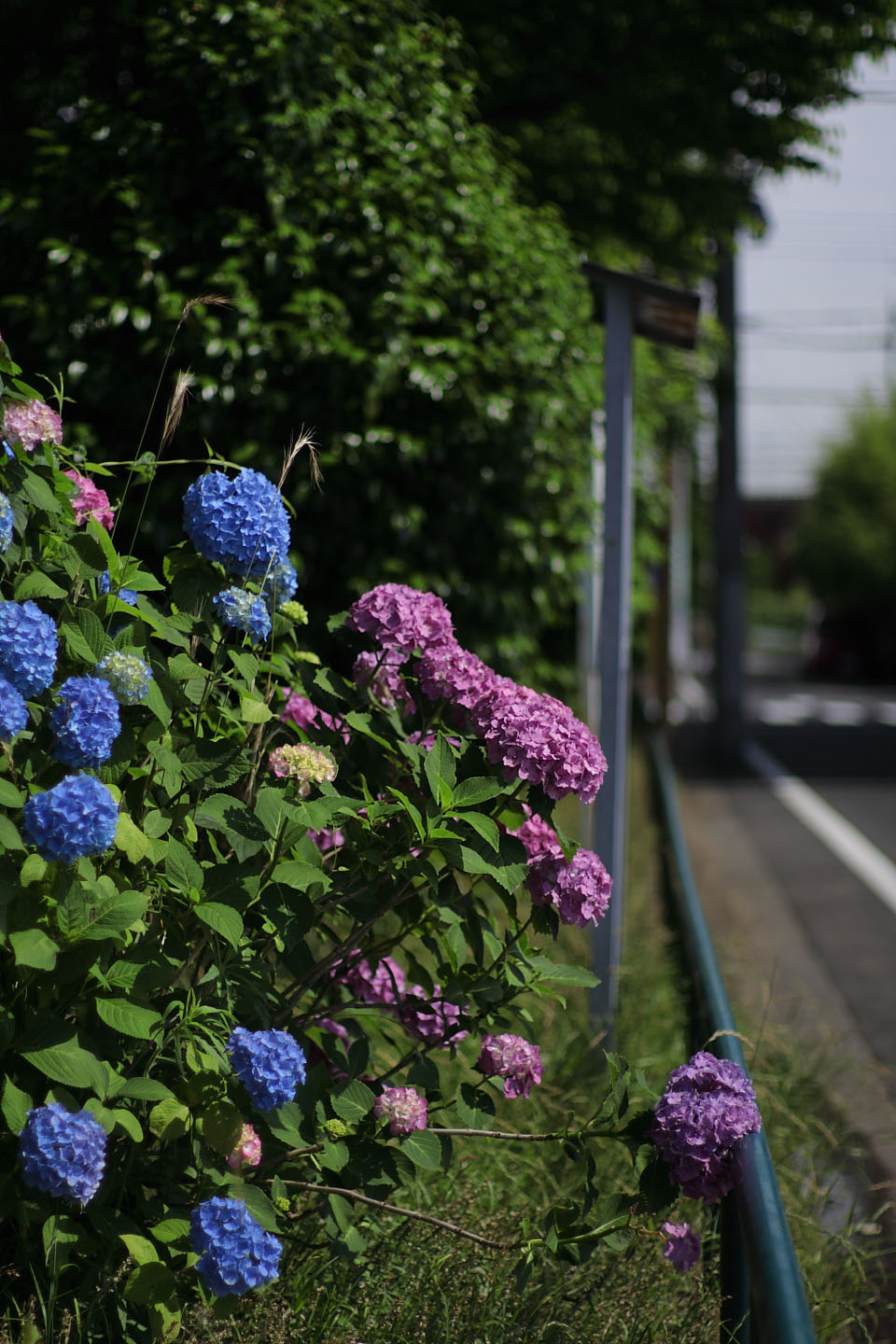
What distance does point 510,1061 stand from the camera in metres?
2.46

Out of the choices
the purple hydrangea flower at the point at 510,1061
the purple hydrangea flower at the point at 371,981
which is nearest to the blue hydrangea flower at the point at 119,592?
the purple hydrangea flower at the point at 371,981

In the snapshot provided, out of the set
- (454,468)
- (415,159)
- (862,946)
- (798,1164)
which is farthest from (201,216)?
(862,946)

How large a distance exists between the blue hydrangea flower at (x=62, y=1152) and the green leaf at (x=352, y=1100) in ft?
1.54

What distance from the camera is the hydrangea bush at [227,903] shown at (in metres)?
1.95

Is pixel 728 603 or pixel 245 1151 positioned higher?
pixel 728 603

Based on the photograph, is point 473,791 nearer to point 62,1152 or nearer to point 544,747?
point 544,747

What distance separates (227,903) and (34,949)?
0.36 m

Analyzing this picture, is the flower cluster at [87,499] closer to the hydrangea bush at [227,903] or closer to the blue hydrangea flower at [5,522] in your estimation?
the hydrangea bush at [227,903]

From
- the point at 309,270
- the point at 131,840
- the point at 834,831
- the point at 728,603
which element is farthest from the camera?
the point at 728,603

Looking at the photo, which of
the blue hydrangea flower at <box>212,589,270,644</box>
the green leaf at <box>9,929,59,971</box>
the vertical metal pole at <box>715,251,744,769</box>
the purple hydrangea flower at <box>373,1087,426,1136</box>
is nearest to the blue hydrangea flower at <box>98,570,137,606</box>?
the blue hydrangea flower at <box>212,589,270,644</box>

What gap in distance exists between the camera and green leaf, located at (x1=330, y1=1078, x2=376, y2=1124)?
2234 millimetres

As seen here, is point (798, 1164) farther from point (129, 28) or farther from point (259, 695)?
point (129, 28)

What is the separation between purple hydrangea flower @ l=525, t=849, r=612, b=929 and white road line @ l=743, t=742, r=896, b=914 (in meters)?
5.29

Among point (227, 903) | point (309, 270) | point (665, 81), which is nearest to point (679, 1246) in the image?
point (227, 903)
